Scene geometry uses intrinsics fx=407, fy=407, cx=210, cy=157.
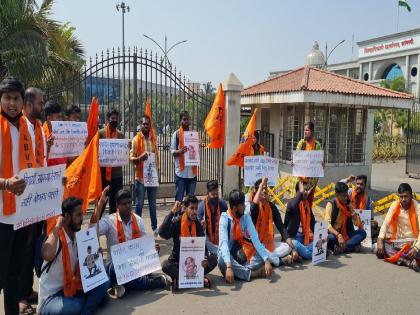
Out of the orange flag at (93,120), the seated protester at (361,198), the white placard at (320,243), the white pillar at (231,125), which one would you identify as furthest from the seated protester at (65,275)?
the white pillar at (231,125)

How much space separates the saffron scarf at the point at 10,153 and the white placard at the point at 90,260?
37.0 inches

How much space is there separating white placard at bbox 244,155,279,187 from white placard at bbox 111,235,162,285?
8.13ft

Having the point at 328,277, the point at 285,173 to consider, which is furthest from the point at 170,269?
the point at 285,173

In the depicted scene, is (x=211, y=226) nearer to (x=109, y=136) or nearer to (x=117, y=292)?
(x=117, y=292)

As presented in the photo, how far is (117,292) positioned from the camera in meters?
4.38

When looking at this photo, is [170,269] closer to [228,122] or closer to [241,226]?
[241,226]

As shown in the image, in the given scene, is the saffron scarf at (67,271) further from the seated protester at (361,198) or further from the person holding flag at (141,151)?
the seated protester at (361,198)

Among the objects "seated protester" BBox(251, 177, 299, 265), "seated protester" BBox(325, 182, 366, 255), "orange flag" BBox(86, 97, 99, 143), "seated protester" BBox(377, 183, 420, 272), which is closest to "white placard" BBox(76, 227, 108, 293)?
"seated protester" BBox(251, 177, 299, 265)

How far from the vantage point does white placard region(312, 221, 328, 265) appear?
216 inches

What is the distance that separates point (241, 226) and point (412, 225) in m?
2.46

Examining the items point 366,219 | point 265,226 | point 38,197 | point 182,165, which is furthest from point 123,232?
point 366,219

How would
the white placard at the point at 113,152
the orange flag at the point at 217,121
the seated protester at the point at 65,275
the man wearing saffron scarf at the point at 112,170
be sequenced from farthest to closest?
the orange flag at the point at 217,121, the man wearing saffron scarf at the point at 112,170, the white placard at the point at 113,152, the seated protester at the point at 65,275

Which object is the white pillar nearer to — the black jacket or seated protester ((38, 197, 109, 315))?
the black jacket

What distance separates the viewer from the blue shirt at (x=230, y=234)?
4977 millimetres
